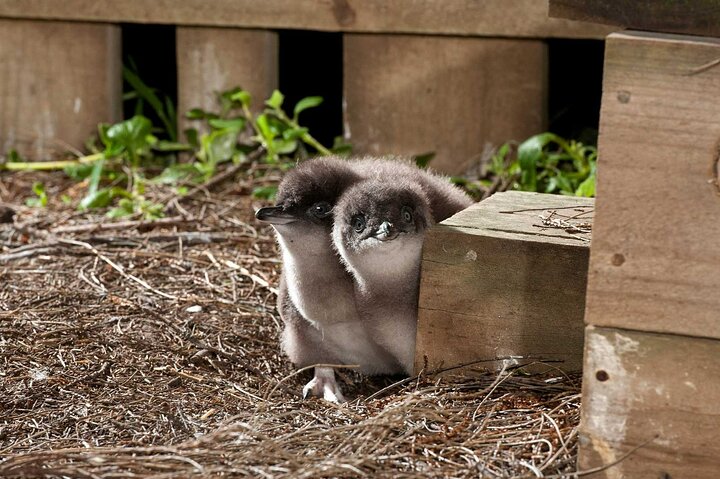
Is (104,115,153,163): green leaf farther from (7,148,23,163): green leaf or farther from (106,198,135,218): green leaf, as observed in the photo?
(7,148,23,163): green leaf

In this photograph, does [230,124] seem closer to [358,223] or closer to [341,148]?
[341,148]

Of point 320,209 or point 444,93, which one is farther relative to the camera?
point 444,93

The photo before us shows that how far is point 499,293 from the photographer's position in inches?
131

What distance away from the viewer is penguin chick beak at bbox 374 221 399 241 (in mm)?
3307

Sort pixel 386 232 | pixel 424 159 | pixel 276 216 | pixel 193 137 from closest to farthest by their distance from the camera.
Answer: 1. pixel 386 232
2. pixel 276 216
3. pixel 424 159
4. pixel 193 137

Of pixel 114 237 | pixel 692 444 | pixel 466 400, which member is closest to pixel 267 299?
pixel 114 237

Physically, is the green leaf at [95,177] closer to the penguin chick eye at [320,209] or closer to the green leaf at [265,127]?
the green leaf at [265,127]

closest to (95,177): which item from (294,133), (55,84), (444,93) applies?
(55,84)

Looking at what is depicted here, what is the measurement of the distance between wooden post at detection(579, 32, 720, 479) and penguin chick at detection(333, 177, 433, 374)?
0.97 meters

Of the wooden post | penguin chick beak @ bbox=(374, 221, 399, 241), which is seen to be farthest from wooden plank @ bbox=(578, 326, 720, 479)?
penguin chick beak @ bbox=(374, 221, 399, 241)

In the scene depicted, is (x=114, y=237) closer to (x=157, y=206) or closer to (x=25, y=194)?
(x=157, y=206)

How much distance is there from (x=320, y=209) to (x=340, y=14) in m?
1.98

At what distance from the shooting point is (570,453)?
2746 mm

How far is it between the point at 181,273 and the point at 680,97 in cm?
269
